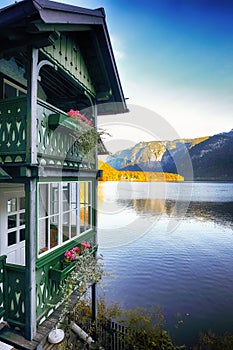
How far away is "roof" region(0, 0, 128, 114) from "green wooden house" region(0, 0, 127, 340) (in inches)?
0.6

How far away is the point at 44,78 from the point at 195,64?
3677 cm

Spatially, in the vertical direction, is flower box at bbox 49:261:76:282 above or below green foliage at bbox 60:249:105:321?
above

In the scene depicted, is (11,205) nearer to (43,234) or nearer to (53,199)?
(43,234)

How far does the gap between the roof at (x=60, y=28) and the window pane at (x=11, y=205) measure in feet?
11.9

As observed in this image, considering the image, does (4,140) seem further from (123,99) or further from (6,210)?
(123,99)

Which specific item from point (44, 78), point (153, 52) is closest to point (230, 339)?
point (44, 78)

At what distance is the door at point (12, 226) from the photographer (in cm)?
528

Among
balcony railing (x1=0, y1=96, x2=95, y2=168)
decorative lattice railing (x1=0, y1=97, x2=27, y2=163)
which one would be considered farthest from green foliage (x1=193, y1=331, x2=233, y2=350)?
decorative lattice railing (x1=0, y1=97, x2=27, y2=163)

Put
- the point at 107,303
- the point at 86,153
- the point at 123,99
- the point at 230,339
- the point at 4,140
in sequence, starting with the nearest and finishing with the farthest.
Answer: the point at 4,140, the point at 86,153, the point at 123,99, the point at 230,339, the point at 107,303

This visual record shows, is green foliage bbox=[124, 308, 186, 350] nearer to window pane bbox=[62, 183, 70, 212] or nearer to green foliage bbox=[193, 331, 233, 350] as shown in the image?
green foliage bbox=[193, 331, 233, 350]

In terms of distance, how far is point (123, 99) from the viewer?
26.9ft

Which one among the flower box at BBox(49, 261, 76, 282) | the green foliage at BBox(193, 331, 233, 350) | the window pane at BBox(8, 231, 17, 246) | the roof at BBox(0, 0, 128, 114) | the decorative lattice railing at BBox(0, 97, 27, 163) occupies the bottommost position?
the green foliage at BBox(193, 331, 233, 350)

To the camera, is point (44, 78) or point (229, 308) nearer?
point (44, 78)

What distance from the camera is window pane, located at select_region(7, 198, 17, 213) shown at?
221 inches
